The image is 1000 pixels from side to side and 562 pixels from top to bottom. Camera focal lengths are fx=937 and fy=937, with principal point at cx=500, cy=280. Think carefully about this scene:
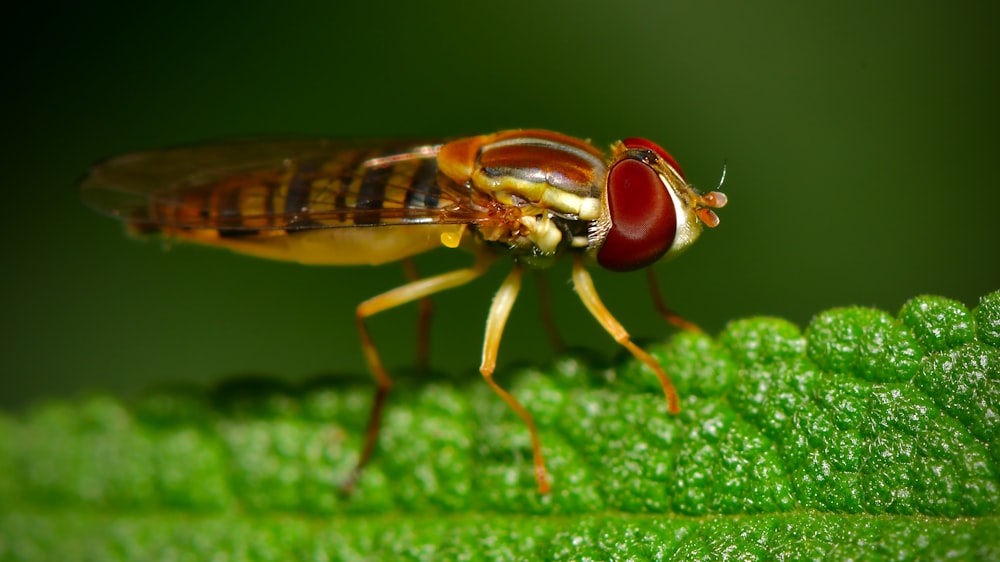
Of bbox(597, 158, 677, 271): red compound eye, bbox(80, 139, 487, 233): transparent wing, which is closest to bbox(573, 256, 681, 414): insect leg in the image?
bbox(597, 158, 677, 271): red compound eye

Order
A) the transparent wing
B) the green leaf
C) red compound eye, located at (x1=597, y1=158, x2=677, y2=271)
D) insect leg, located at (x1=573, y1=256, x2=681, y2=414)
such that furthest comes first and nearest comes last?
the transparent wing
red compound eye, located at (x1=597, y1=158, x2=677, y2=271)
insect leg, located at (x1=573, y1=256, x2=681, y2=414)
the green leaf

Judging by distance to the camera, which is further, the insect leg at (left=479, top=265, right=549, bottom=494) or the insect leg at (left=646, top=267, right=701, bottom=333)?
the insect leg at (left=646, top=267, right=701, bottom=333)

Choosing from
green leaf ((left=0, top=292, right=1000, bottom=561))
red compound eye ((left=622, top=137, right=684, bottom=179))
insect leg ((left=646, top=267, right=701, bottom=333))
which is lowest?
green leaf ((left=0, top=292, right=1000, bottom=561))

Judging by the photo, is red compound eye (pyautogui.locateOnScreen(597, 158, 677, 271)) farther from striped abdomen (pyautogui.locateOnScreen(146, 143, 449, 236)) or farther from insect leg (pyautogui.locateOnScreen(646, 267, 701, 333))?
striped abdomen (pyautogui.locateOnScreen(146, 143, 449, 236))

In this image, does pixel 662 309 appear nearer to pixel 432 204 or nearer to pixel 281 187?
pixel 432 204

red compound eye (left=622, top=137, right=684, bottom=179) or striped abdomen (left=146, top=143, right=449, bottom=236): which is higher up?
red compound eye (left=622, top=137, right=684, bottom=179)

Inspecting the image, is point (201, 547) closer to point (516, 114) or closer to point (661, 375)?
point (661, 375)

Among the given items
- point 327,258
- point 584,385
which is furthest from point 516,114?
point 584,385

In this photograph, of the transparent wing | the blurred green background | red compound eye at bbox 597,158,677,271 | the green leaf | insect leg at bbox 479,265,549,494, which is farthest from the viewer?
the blurred green background
